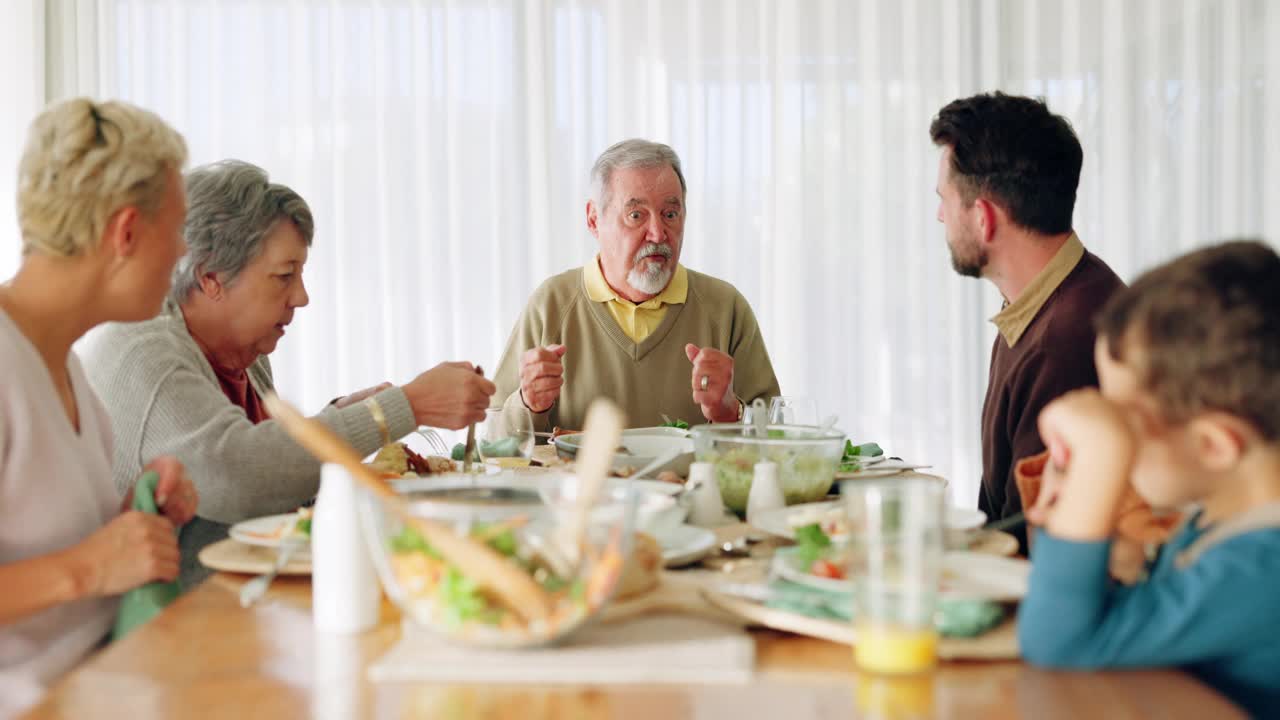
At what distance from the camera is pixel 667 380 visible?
331 cm

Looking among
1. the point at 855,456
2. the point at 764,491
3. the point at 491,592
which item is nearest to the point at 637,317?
the point at 855,456

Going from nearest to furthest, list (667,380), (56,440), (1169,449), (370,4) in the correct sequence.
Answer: (1169,449) → (56,440) → (667,380) → (370,4)

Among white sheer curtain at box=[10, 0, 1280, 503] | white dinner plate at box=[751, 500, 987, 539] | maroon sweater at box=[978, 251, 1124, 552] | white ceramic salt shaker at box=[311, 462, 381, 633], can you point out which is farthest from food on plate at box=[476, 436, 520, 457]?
white sheer curtain at box=[10, 0, 1280, 503]

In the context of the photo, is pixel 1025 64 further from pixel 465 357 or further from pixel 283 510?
pixel 283 510

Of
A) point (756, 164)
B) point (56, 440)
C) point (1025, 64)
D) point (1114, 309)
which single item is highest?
point (1025, 64)

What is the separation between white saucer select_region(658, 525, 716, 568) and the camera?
4.33 ft

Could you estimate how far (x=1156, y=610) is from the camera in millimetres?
955

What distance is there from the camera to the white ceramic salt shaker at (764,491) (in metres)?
1.69

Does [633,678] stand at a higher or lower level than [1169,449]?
lower

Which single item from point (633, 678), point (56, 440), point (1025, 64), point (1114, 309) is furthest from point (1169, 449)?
point (1025, 64)

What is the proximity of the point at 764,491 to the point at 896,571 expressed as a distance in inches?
29.8

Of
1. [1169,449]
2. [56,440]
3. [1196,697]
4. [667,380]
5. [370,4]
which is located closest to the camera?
[1196,697]

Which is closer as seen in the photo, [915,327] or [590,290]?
[590,290]

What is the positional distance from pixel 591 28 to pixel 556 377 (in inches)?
90.6
